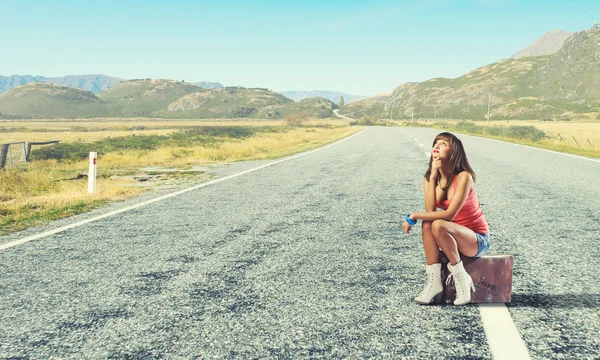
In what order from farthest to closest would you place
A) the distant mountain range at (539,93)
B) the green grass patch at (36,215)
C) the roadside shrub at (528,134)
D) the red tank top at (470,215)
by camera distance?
the distant mountain range at (539,93)
the roadside shrub at (528,134)
the green grass patch at (36,215)
the red tank top at (470,215)

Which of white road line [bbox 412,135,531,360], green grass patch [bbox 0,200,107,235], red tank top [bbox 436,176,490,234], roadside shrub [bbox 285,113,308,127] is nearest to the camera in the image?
white road line [bbox 412,135,531,360]

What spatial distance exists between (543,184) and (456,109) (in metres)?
174

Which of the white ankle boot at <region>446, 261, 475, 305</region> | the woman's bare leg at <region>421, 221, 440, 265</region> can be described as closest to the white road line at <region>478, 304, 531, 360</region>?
the white ankle boot at <region>446, 261, 475, 305</region>

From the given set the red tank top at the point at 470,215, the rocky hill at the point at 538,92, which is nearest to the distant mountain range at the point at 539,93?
the rocky hill at the point at 538,92

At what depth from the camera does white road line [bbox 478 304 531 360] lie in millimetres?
2589

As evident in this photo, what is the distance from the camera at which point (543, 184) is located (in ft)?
31.3

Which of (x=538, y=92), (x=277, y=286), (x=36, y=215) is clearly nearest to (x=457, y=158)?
(x=277, y=286)

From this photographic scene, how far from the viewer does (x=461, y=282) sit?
3264mm

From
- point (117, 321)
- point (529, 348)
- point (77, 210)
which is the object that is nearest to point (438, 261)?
point (529, 348)

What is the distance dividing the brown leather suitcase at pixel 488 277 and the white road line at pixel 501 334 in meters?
0.07

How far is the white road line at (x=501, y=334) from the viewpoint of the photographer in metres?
2.59

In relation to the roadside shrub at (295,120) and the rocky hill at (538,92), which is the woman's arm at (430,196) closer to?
the roadside shrub at (295,120)

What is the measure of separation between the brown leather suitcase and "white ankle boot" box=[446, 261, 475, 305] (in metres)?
0.05

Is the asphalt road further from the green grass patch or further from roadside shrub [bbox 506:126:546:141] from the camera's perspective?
roadside shrub [bbox 506:126:546:141]
